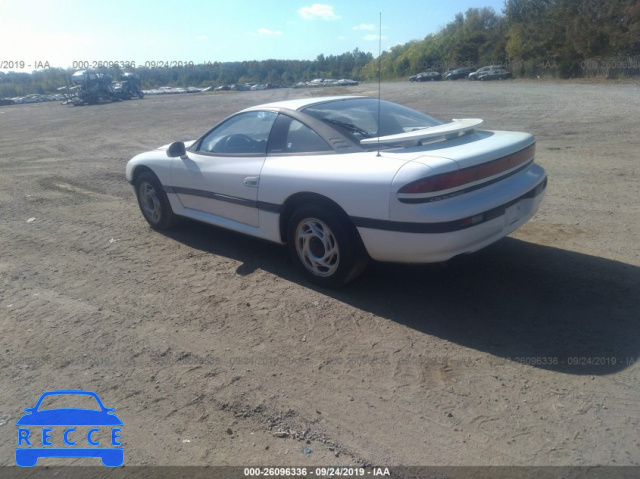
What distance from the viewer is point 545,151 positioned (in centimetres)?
1010

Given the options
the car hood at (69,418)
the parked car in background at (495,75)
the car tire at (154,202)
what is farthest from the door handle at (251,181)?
the parked car in background at (495,75)

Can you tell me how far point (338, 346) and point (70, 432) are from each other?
1.69 meters

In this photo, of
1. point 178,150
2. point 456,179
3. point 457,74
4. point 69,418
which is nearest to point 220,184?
point 178,150

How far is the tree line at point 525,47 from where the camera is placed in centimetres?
3891

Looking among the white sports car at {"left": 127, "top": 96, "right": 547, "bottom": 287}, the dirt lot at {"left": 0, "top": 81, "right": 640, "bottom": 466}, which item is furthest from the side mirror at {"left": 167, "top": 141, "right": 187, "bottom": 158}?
the dirt lot at {"left": 0, "top": 81, "right": 640, "bottom": 466}

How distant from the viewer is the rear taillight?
3.60m

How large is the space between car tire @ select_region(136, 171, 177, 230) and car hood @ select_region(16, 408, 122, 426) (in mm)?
3166

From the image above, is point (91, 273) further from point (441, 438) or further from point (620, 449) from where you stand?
point (620, 449)

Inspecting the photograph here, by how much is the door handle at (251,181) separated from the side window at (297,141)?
0.95ft

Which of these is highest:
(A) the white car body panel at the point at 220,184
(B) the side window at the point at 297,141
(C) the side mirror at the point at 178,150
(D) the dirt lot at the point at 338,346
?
(B) the side window at the point at 297,141

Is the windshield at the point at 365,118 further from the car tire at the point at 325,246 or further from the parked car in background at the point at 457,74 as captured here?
the parked car in background at the point at 457,74

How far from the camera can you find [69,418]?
3049mm

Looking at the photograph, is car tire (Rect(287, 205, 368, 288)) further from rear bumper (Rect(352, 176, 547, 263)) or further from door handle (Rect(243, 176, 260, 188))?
door handle (Rect(243, 176, 260, 188))

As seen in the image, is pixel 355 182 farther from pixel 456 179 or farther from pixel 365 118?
pixel 365 118
